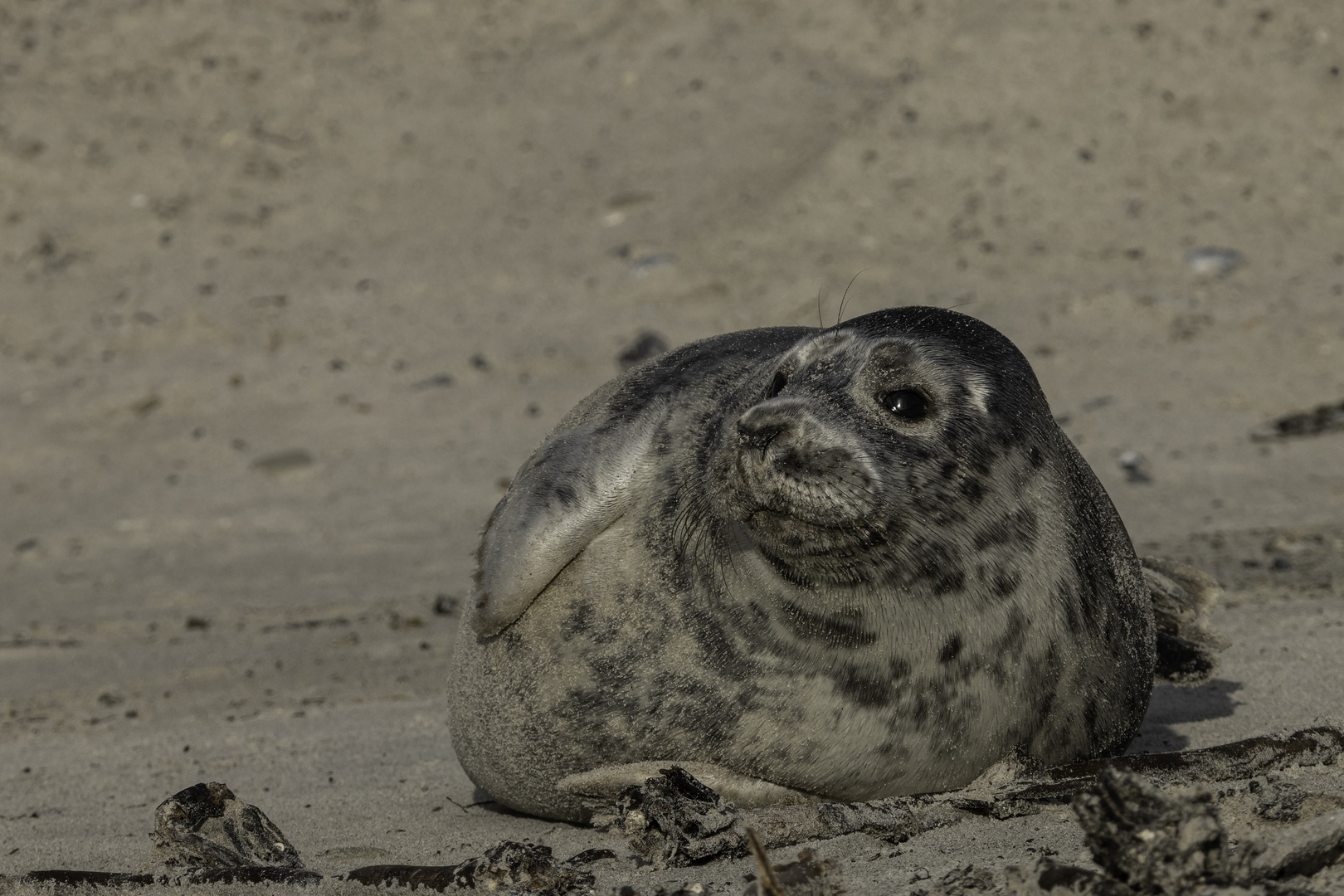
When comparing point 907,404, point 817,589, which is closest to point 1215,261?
point 907,404

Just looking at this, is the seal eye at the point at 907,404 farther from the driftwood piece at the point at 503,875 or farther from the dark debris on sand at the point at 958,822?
the driftwood piece at the point at 503,875

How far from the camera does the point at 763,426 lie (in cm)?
Answer: 222

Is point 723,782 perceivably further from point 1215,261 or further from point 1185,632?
point 1215,261

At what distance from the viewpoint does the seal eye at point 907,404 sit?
235 cm

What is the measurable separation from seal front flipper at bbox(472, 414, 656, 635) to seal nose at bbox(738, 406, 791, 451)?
52cm

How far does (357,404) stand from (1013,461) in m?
5.74

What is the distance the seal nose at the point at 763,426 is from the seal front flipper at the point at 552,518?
0.52m

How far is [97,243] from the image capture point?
31.3ft

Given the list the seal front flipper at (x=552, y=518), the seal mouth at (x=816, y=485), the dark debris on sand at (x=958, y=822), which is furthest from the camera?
the seal front flipper at (x=552, y=518)

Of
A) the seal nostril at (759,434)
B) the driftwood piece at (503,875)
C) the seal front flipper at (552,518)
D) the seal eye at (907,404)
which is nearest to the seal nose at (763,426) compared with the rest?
the seal nostril at (759,434)

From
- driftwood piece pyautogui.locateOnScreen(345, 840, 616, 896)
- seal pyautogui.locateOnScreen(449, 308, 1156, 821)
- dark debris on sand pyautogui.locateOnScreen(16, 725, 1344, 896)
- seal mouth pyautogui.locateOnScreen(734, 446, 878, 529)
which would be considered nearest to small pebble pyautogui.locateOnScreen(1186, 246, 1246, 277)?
seal pyautogui.locateOnScreen(449, 308, 1156, 821)

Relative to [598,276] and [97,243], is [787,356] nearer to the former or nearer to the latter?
[598,276]

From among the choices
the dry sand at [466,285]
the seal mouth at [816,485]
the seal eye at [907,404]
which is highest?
the seal eye at [907,404]

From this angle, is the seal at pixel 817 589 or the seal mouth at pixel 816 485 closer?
the seal mouth at pixel 816 485
